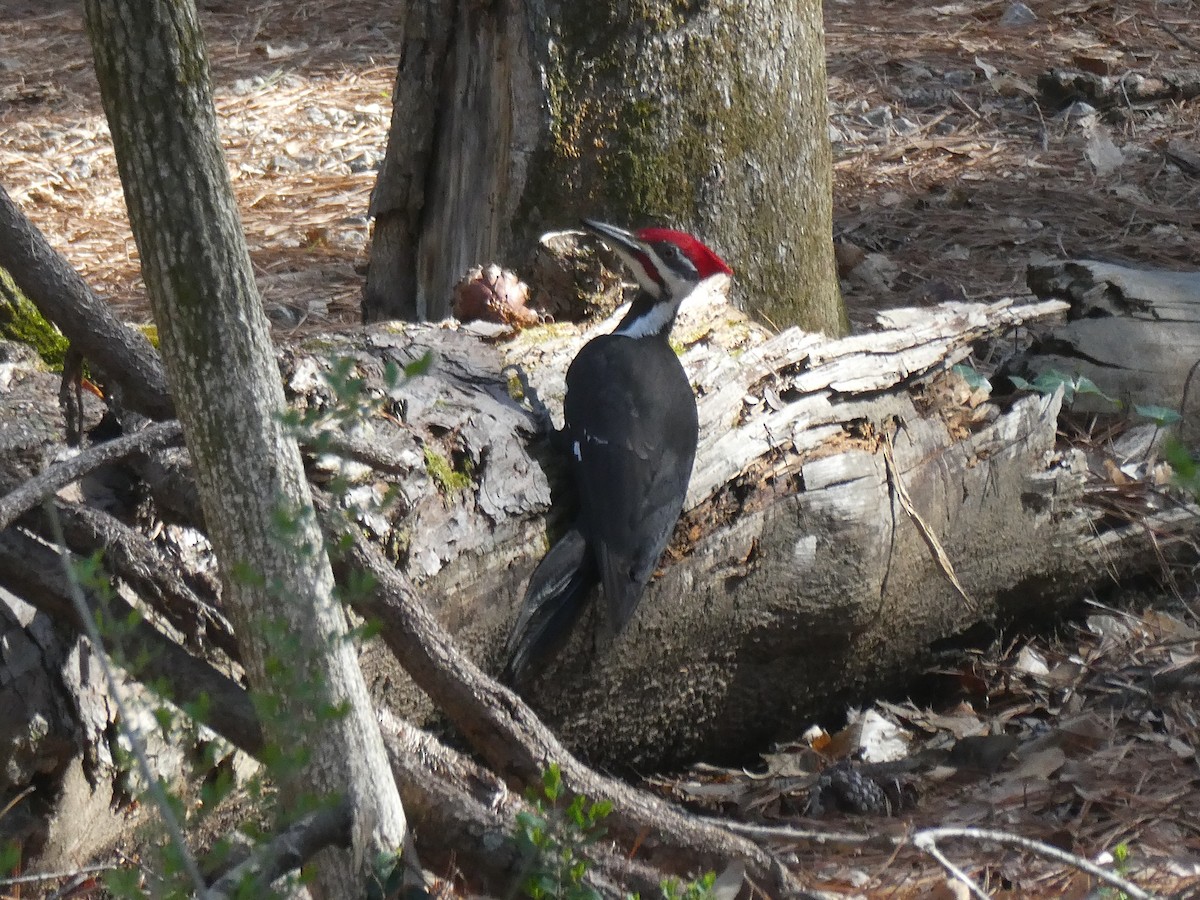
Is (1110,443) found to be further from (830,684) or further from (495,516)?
(495,516)

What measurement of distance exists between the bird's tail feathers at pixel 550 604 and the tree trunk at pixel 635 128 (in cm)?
127

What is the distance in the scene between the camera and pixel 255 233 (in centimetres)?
565

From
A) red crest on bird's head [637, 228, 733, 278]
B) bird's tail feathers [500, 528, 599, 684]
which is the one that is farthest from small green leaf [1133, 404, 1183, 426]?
bird's tail feathers [500, 528, 599, 684]

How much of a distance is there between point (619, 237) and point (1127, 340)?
1564mm

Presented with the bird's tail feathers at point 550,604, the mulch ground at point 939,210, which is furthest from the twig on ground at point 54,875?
the mulch ground at point 939,210

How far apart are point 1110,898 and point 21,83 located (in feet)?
22.8

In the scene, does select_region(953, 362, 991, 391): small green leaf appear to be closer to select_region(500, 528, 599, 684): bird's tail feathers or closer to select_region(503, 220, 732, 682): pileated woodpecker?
select_region(503, 220, 732, 682): pileated woodpecker

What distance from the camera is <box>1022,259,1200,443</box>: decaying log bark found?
147 inches

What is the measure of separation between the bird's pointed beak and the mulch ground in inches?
53.4

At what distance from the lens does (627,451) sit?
2.89 meters

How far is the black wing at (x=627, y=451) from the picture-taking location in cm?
271

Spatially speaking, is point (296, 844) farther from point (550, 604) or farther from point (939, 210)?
point (939, 210)

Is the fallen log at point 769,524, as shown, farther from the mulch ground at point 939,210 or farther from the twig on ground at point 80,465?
the twig on ground at point 80,465

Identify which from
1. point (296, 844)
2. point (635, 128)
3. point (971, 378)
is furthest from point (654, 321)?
point (296, 844)
